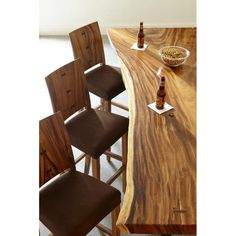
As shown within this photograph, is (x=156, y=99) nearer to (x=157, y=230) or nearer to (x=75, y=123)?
(x=75, y=123)

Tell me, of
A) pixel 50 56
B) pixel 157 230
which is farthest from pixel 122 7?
pixel 157 230

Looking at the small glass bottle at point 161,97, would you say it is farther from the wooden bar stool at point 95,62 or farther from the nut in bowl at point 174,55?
the wooden bar stool at point 95,62

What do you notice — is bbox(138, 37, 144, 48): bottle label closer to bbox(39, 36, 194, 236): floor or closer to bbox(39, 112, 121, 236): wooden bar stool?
bbox(39, 36, 194, 236): floor

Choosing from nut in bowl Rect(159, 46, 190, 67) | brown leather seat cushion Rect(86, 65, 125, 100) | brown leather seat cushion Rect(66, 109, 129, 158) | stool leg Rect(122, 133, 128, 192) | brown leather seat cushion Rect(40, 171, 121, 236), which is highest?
nut in bowl Rect(159, 46, 190, 67)

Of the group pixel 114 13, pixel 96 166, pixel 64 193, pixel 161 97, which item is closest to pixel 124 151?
pixel 96 166

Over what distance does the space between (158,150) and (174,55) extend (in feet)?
3.05

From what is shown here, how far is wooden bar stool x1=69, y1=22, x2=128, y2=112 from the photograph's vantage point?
8.57 ft

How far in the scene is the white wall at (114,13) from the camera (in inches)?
186

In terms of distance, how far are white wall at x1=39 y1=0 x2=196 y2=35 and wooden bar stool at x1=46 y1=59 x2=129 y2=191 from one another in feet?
9.17

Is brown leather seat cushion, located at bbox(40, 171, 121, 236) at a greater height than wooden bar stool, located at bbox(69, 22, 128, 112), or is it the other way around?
wooden bar stool, located at bbox(69, 22, 128, 112)

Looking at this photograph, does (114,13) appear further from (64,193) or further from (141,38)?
(64,193)

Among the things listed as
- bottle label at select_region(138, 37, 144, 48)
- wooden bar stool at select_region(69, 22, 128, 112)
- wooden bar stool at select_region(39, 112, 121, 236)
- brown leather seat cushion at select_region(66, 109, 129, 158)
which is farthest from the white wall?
→ wooden bar stool at select_region(39, 112, 121, 236)

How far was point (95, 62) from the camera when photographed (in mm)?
2771
